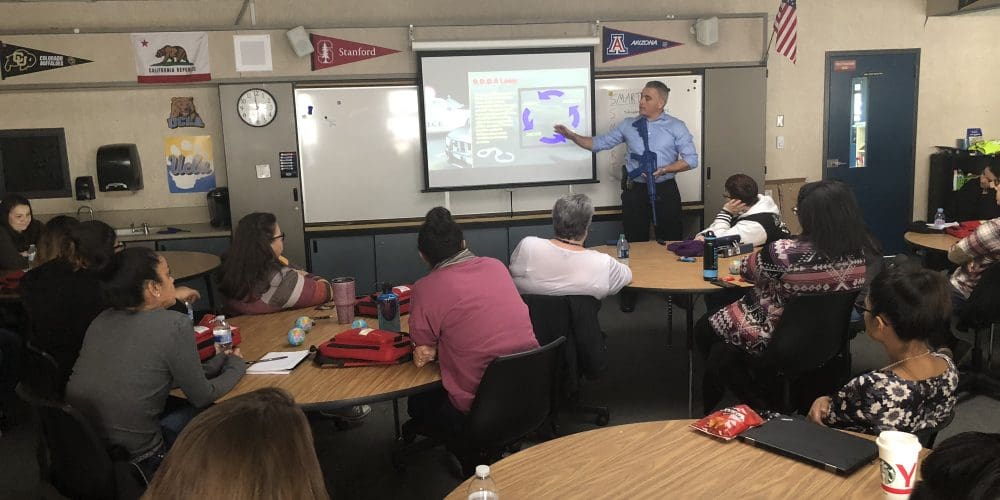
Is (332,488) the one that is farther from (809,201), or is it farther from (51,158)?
(51,158)

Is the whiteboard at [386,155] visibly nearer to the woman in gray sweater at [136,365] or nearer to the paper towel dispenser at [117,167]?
the paper towel dispenser at [117,167]

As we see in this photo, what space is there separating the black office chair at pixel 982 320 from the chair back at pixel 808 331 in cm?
107

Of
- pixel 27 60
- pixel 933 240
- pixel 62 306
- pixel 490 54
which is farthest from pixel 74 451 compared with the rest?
pixel 27 60

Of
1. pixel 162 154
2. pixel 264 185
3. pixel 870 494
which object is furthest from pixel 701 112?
pixel 870 494

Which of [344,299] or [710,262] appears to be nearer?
→ [344,299]

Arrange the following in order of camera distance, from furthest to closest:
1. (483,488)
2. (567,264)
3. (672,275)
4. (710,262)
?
(672,275)
(710,262)
(567,264)
(483,488)

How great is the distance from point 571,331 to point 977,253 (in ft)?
7.57

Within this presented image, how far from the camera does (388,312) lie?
3064 millimetres

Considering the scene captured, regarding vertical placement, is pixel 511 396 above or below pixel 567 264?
below

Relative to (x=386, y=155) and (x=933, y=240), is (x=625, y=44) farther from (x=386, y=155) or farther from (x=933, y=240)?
(x=933, y=240)

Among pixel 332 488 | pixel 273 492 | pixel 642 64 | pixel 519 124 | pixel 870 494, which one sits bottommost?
pixel 332 488

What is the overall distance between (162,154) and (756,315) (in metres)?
5.39

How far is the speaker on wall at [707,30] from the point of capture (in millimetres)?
6727

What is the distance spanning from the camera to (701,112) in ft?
22.7
